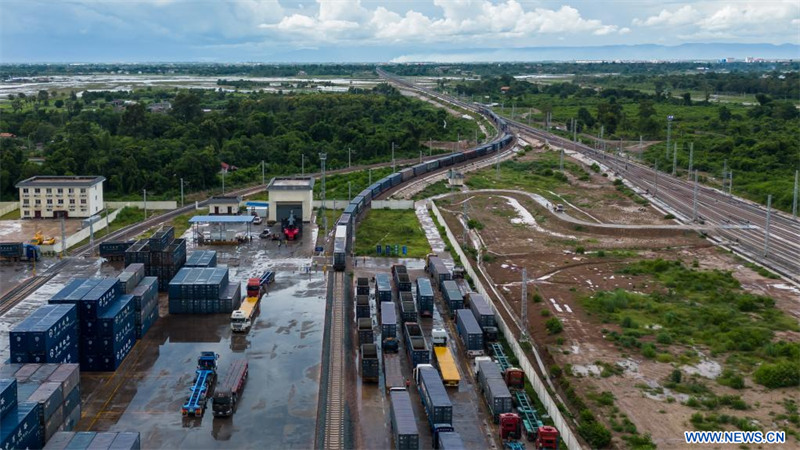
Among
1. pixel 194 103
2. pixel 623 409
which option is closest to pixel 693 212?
pixel 623 409

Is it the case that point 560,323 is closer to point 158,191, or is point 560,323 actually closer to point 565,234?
point 565,234

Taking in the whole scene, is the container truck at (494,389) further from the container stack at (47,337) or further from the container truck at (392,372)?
the container stack at (47,337)

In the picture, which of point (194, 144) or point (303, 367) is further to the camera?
point (194, 144)

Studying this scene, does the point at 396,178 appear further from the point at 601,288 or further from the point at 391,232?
the point at 601,288

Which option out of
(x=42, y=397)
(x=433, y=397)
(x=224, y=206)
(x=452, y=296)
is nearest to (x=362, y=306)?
(x=452, y=296)

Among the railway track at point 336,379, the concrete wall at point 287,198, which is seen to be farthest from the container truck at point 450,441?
the concrete wall at point 287,198

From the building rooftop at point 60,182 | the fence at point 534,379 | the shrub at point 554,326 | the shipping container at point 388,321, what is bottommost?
the fence at point 534,379
